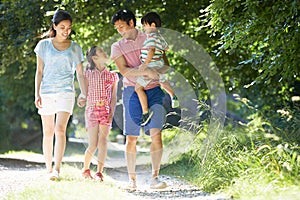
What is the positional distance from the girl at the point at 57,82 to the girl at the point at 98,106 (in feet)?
1.16

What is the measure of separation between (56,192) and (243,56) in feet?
24.1

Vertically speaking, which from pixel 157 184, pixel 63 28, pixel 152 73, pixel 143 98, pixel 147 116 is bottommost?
pixel 157 184

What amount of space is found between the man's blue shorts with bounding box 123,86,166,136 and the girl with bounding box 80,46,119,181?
490 mm

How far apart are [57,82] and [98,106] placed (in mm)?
709

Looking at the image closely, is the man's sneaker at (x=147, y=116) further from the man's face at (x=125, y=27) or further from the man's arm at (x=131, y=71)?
the man's face at (x=125, y=27)

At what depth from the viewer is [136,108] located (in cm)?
728

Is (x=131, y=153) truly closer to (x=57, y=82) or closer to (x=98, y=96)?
(x=98, y=96)

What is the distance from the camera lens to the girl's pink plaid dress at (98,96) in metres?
7.71

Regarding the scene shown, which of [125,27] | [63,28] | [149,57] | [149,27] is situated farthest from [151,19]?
[63,28]

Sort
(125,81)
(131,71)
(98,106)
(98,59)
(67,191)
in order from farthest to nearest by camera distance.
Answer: (98,59) → (98,106) → (125,81) → (131,71) → (67,191)

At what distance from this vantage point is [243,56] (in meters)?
12.5

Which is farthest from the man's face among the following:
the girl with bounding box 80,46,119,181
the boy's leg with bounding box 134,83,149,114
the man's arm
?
the girl with bounding box 80,46,119,181

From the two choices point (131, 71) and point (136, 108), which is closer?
point (131, 71)

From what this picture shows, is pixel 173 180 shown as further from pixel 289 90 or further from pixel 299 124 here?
pixel 289 90
